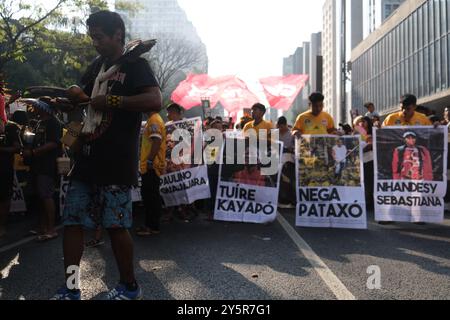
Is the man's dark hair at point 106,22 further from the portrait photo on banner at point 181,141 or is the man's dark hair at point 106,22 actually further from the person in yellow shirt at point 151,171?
the portrait photo on banner at point 181,141

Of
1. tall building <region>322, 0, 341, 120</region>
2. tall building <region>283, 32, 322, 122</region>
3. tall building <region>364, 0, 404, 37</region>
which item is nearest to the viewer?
tall building <region>364, 0, 404, 37</region>

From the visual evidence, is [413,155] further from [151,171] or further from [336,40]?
[336,40]

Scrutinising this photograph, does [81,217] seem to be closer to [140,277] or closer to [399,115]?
[140,277]

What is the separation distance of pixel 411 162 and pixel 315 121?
153 centimetres

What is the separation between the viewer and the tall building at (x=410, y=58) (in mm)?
33156

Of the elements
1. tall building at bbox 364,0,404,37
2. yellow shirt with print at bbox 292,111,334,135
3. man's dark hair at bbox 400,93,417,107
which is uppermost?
tall building at bbox 364,0,404,37

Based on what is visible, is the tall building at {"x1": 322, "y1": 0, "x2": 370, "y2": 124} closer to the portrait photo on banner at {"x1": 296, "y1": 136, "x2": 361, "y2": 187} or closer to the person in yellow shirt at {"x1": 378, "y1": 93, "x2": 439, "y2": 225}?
the person in yellow shirt at {"x1": 378, "y1": 93, "x2": 439, "y2": 225}

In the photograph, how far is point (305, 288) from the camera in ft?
11.8

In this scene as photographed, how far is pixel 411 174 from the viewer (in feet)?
21.1

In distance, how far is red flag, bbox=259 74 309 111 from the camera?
14.7 meters

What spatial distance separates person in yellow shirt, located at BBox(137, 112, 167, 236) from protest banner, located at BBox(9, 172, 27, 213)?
2.32 metres

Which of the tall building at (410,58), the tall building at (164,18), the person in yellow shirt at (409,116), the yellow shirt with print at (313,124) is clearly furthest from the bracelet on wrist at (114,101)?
the tall building at (164,18)

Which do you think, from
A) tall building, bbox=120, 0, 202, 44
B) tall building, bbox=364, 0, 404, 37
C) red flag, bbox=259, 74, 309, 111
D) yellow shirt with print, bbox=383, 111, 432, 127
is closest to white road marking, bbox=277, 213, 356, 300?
yellow shirt with print, bbox=383, 111, 432, 127

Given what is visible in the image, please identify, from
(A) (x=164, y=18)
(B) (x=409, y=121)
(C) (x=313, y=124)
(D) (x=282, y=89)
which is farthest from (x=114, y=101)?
(A) (x=164, y=18)
